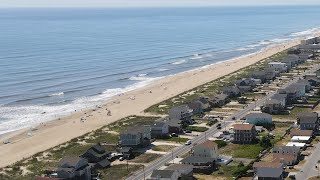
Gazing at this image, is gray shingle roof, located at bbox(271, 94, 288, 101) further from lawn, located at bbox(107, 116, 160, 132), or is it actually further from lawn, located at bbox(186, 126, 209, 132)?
lawn, located at bbox(107, 116, 160, 132)

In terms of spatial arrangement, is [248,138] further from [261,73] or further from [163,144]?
[261,73]

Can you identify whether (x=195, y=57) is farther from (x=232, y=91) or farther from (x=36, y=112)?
(x=36, y=112)

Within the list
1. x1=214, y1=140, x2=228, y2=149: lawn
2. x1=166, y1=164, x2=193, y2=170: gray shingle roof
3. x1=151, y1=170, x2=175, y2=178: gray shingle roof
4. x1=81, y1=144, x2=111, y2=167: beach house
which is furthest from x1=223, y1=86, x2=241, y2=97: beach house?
x1=151, y1=170, x2=175, y2=178: gray shingle roof

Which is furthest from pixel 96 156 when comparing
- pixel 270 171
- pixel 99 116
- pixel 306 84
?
pixel 306 84

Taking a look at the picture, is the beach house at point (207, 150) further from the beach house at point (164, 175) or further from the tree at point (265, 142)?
the beach house at point (164, 175)

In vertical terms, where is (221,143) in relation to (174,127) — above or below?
below

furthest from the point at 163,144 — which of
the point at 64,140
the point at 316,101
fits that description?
the point at 316,101

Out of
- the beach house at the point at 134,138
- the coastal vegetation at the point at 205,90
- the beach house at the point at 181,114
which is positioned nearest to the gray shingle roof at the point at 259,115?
the beach house at the point at 181,114
